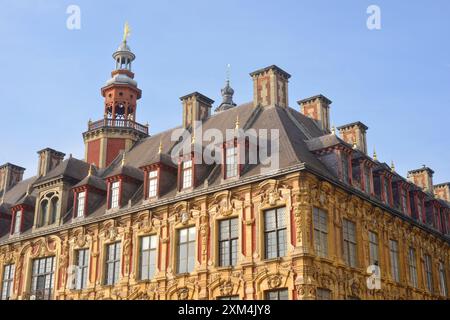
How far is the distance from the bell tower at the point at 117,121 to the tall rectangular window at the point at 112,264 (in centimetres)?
889

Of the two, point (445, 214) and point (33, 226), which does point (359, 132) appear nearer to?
point (445, 214)

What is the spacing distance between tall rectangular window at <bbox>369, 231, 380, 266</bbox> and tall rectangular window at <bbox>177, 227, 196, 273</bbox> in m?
7.95

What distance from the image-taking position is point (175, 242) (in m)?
29.4

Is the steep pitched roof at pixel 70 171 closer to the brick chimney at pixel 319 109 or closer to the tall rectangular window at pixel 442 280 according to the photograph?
the brick chimney at pixel 319 109

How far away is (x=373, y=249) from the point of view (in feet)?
97.1

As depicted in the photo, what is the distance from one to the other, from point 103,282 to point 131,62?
64.8 feet

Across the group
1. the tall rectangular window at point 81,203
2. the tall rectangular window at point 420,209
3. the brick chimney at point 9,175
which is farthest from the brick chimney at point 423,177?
the brick chimney at point 9,175

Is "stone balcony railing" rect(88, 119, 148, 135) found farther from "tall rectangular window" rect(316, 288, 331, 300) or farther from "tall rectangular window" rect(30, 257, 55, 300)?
"tall rectangular window" rect(316, 288, 331, 300)

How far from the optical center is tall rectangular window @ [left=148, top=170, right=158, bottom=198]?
31438 mm

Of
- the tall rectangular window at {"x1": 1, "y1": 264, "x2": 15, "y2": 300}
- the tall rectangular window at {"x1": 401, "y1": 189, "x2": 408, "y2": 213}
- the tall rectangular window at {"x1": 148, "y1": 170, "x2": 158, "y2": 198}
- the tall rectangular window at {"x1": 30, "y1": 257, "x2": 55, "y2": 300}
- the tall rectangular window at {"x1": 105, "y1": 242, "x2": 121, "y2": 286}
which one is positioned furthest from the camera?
the tall rectangular window at {"x1": 1, "y1": 264, "x2": 15, "y2": 300}

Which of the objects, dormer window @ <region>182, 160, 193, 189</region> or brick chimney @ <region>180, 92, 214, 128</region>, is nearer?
dormer window @ <region>182, 160, 193, 189</region>

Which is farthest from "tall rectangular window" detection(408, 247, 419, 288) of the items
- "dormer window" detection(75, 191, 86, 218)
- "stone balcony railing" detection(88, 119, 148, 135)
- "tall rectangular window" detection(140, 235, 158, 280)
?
"stone balcony railing" detection(88, 119, 148, 135)

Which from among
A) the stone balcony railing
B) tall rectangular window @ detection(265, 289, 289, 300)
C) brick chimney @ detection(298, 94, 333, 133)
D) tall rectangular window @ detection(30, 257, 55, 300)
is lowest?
tall rectangular window @ detection(265, 289, 289, 300)

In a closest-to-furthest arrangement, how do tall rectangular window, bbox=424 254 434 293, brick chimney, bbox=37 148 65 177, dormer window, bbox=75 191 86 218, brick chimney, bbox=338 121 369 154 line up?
tall rectangular window, bbox=424 254 434 293, dormer window, bbox=75 191 86 218, brick chimney, bbox=338 121 369 154, brick chimney, bbox=37 148 65 177
